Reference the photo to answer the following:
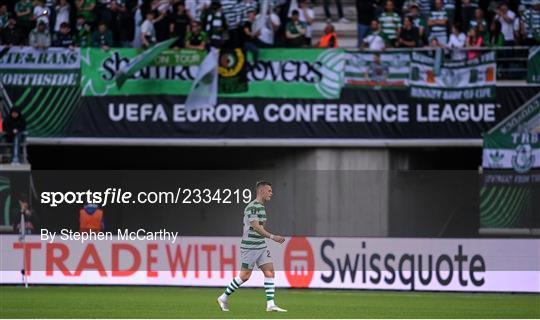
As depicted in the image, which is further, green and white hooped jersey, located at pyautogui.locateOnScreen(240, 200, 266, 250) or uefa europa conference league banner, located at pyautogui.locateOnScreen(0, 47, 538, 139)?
uefa europa conference league banner, located at pyautogui.locateOnScreen(0, 47, 538, 139)

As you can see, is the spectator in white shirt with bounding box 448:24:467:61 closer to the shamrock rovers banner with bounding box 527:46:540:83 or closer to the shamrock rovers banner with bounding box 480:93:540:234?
the shamrock rovers banner with bounding box 527:46:540:83

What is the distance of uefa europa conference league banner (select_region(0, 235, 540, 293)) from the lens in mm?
22188

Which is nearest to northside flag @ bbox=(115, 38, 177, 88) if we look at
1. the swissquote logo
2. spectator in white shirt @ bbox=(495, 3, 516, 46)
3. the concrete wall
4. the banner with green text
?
the banner with green text

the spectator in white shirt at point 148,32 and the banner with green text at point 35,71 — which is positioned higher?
the spectator in white shirt at point 148,32

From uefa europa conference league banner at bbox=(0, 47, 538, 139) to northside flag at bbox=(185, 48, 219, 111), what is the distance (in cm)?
16

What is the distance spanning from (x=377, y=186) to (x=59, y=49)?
8.15 meters

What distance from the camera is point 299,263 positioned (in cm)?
2283

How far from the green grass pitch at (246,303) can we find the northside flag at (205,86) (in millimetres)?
5532

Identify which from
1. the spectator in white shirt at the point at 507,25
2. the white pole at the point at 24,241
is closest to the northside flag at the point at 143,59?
the white pole at the point at 24,241

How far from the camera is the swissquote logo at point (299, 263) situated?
2270cm

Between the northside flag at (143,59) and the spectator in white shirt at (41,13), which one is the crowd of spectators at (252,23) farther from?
the northside flag at (143,59)

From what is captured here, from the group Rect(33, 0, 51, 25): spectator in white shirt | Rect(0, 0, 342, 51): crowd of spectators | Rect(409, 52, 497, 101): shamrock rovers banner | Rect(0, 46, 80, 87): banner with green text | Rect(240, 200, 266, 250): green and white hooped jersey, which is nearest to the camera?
Rect(240, 200, 266, 250): green and white hooped jersey

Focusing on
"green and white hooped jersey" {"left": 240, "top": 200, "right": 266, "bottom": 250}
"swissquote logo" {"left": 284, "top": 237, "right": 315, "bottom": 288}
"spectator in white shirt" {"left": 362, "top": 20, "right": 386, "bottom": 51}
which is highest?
"spectator in white shirt" {"left": 362, "top": 20, "right": 386, "bottom": 51}

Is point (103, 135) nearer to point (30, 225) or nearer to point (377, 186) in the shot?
point (30, 225)
